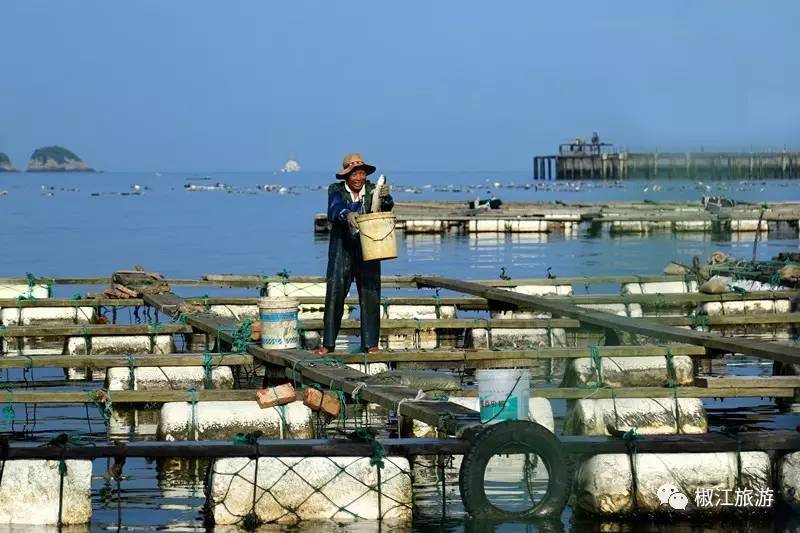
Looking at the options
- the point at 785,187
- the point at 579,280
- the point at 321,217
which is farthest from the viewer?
the point at 785,187

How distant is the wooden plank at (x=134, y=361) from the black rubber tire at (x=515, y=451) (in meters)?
4.77

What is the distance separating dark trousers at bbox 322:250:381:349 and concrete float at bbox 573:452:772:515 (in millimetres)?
4044

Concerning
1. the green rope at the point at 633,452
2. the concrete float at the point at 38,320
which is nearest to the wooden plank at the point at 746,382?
the green rope at the point at 633,452

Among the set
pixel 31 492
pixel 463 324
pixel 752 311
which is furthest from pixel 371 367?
pixel 752 311

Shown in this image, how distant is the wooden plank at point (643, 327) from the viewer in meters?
13.2

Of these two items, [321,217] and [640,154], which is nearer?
[321,217]

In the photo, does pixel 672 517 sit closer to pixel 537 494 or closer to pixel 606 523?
pixel 606 523

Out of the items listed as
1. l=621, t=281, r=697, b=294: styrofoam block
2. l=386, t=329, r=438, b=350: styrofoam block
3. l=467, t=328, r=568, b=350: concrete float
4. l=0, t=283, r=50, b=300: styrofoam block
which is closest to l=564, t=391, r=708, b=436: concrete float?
l=467, t=328, r=568, b=350: concrete float

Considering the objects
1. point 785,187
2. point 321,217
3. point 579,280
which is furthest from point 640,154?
point 579,280

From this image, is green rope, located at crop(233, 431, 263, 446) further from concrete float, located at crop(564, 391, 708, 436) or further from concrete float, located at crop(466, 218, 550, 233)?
concrete float, located at crop(466, 218, 550, 233)

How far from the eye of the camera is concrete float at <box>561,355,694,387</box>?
14.3 meters

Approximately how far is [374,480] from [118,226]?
233 feet

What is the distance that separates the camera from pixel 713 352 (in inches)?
558

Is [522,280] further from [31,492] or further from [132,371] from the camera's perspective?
[31,492]
